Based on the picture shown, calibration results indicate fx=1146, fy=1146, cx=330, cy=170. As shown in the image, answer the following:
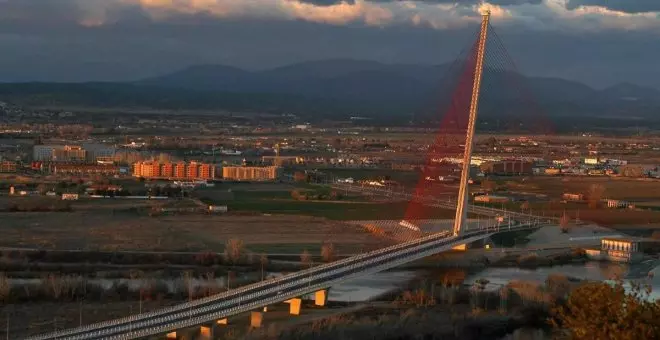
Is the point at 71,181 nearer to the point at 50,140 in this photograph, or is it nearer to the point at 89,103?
the point at 50,140

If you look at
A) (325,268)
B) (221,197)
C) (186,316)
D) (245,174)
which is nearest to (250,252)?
(325,268)

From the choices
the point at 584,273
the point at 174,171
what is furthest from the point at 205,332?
the point at 174,171

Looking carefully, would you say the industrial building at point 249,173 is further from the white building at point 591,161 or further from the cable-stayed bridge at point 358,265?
the white building at point 591,161

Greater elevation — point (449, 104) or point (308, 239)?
point (449, 104)

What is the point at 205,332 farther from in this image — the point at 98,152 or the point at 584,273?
the point at 98,152

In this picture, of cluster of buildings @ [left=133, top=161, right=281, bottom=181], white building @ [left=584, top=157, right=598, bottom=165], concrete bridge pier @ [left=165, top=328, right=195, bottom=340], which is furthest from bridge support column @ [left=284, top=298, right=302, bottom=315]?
white building @ [left=584, top=157, right=598, bottom=165]
